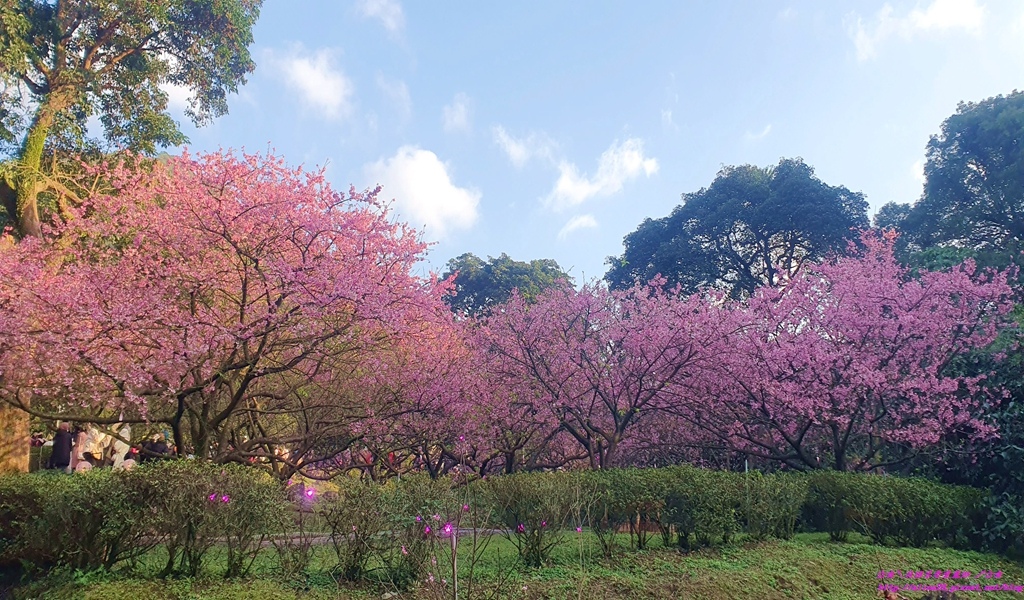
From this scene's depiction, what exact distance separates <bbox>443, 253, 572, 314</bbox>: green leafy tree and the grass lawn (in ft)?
84.8

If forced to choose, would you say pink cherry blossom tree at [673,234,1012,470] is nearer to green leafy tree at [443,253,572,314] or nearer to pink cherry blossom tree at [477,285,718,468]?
pink cherry blossom tree at [477,285,718,468]

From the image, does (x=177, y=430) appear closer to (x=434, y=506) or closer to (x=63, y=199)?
(x=434, y=506)

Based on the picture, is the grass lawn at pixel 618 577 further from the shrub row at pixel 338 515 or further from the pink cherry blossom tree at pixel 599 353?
the pink cherry blossom tree at pixel 599 353

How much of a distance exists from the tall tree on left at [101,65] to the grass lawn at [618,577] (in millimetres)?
8578

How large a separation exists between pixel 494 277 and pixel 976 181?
2224cm

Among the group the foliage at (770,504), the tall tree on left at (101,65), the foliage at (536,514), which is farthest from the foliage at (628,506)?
the tall tree on left at (101,65)

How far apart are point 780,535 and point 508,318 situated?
18.9 ft

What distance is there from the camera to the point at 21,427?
9.27m

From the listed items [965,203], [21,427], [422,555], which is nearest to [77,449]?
[21,427]

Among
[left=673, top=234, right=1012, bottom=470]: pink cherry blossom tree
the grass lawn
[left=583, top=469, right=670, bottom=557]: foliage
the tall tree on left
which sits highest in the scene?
the tall tree on left

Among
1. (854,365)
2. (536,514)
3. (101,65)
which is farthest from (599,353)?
(101,65)

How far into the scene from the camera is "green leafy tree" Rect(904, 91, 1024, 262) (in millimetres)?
17672

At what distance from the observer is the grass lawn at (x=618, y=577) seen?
14.6 ft

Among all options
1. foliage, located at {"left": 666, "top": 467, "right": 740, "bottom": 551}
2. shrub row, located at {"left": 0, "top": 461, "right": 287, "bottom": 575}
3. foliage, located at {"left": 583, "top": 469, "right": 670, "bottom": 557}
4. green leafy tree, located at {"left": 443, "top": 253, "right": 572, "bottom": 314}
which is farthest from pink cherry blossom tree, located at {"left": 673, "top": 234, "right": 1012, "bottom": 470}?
green leafy tree, located at {"left": 443, "top": 253, "right": 572, "bottom": 314}
